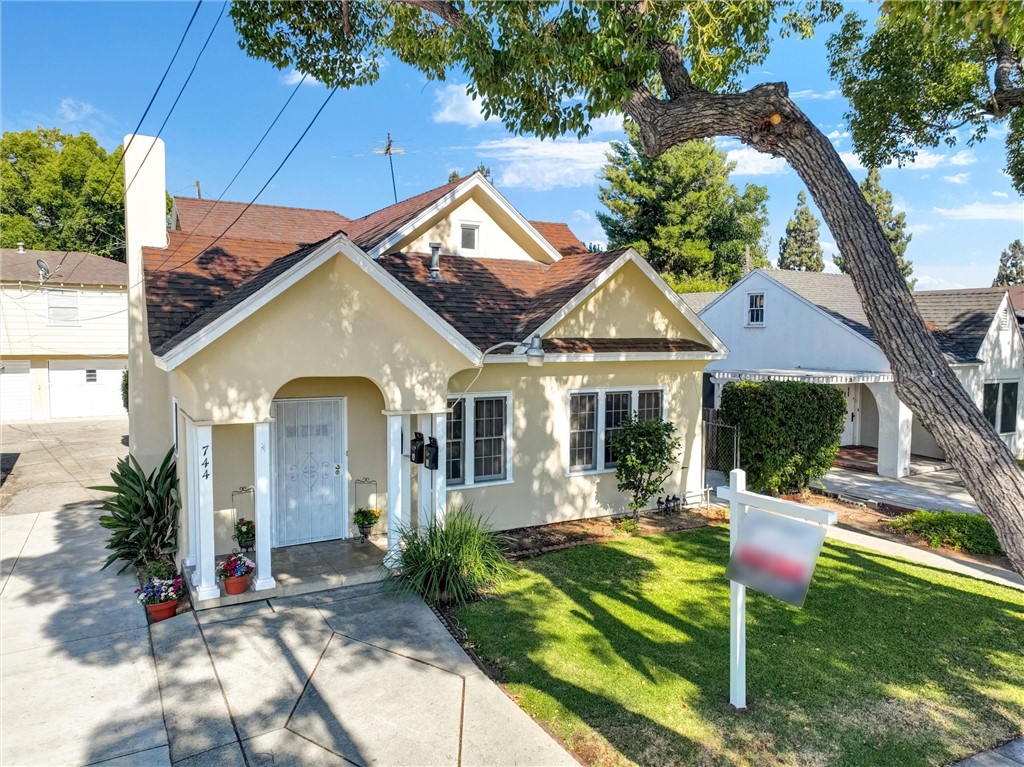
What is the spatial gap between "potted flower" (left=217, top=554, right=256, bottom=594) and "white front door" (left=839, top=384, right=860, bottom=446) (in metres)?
20.4

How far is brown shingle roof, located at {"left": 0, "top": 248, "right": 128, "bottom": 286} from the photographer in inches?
1102

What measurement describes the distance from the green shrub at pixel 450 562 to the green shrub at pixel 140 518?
3835 mm

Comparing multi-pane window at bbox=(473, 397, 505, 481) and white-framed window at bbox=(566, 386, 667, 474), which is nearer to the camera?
multi-pane window at bbox=(473, 397, 505, 481)

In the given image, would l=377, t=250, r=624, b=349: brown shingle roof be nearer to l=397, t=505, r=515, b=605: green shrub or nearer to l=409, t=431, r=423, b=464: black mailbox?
l=409, t=431, r=423, b=464: black mailbox

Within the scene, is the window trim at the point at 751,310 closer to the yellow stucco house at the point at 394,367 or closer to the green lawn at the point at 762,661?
the yellow stucco house at the point at 394,367

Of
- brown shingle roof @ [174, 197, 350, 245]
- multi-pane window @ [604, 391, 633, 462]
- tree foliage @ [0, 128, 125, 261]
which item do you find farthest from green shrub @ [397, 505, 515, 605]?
tree foliage @ [0, 128, 125, 261]

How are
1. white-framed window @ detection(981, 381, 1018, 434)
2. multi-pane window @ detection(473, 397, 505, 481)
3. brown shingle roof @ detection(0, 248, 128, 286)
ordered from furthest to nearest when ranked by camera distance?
brown shingle roof @ detection(0, 248, 128, 286) < white-framed window @ detection(981, 381, 1018, 434) < multi-pane window @ detection(473, 397, 505, 481)

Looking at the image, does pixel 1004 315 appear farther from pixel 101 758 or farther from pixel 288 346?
pixel 101 758

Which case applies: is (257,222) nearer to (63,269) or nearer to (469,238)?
(469,238)

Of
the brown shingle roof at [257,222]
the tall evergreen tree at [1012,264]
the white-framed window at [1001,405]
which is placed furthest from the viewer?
the tall evergreen tree at [1012,264]

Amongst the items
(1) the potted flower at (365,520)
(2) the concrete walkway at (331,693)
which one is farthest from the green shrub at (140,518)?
(1) the potted flower at (365,520)

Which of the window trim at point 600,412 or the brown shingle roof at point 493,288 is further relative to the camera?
the window trim at point 600,412

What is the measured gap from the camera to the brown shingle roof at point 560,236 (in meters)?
17.7

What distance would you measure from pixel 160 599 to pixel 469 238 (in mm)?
9539
